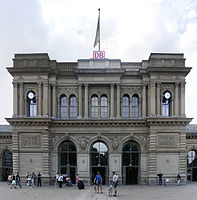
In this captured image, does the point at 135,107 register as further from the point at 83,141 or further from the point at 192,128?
the point at 192,128

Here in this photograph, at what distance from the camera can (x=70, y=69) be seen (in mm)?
45312

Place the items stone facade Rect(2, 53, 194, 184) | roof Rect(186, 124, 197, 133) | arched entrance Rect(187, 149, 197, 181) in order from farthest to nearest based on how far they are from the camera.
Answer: roof Rect(186, 124, 197, 133), arched entrance Rect(187, 149, 197, 181), stone facade Rect(2, 53, 194, 184)

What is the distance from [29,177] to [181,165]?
64.4 feet

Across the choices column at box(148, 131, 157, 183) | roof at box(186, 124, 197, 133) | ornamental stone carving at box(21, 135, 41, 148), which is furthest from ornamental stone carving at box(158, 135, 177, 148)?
ornamental stone carving at box(21, 135, 41, 148)

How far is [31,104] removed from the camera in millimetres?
44844

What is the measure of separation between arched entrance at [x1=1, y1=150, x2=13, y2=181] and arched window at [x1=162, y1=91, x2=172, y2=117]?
89.8 ft

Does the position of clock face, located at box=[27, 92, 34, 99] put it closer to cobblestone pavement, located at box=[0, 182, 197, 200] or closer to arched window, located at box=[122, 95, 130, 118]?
arched window, located at box=[122, 95, 130, 118]

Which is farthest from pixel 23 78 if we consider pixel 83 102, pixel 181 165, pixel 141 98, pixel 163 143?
pixel 181 165

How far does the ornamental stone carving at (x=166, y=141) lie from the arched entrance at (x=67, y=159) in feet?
37.5

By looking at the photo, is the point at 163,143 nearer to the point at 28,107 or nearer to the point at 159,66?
the point at 159,66

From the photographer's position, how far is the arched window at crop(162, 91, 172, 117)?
44.3 meters

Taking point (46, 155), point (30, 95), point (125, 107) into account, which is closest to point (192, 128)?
point (125, 107)

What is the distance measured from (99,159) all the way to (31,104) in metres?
12.0

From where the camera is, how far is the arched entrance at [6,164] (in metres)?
55.5
